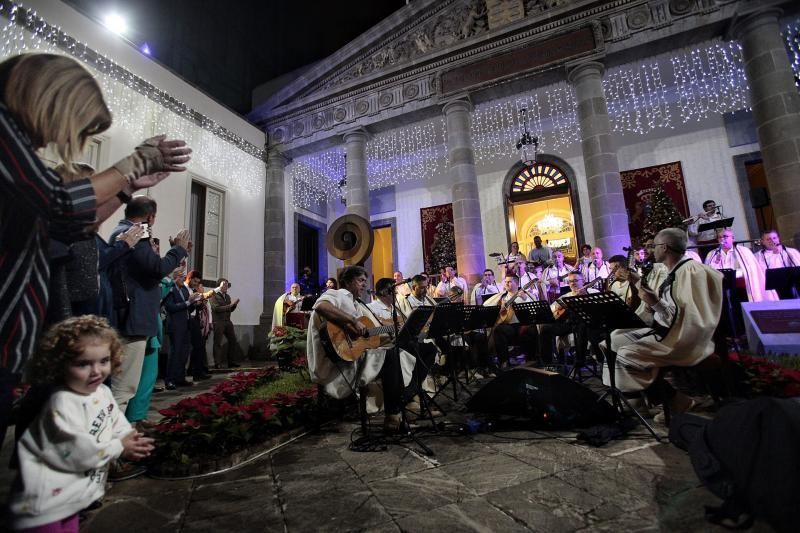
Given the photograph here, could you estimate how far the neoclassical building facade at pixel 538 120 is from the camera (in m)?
8.53

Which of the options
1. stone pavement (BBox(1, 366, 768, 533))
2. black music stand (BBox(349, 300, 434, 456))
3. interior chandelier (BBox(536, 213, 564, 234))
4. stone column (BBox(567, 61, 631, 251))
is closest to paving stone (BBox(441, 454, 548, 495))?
stone pavement (BBox(1, 366, 768, 533))

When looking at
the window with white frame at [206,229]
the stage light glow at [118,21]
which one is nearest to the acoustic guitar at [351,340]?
the window with white frame at [206,229]

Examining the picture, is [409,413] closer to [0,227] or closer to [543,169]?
[0,227]

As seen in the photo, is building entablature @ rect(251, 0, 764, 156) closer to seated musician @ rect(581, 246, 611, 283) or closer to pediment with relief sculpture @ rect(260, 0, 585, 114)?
pediment with relief sculpture @ rect(260, 0, 585, 114)

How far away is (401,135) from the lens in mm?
12984

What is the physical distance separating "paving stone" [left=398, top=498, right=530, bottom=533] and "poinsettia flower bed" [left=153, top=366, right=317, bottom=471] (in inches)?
63.0

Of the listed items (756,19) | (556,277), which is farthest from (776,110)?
(556,277)

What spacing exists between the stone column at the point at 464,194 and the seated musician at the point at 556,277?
155 cm

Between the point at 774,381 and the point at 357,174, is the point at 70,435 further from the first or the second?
the point at 357,174

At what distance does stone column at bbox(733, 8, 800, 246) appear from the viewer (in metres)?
7.41

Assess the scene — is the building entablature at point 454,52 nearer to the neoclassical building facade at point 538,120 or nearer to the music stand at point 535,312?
the neoclassical building facade at point 538,120

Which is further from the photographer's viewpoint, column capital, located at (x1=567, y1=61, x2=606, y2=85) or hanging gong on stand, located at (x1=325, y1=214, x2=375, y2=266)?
column capital, located at (x1=567, y1=61, x2=606, y2=85)

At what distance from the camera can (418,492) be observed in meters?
2.22

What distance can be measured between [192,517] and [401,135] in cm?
1224
